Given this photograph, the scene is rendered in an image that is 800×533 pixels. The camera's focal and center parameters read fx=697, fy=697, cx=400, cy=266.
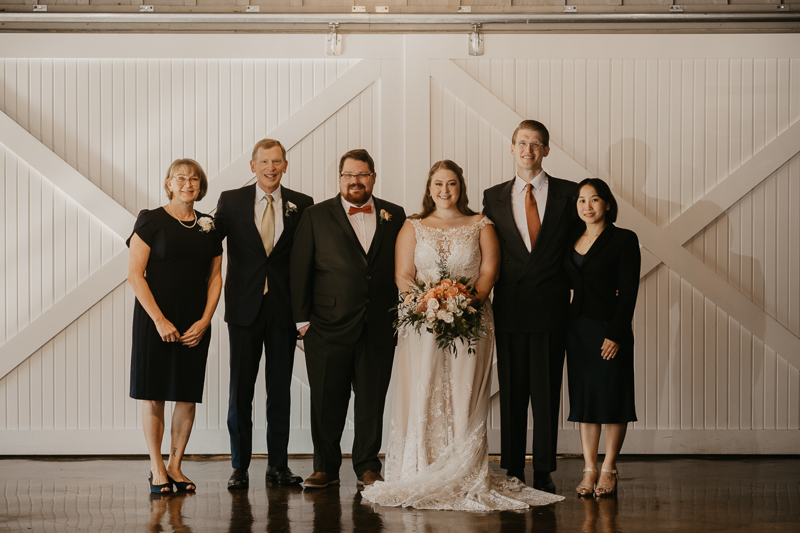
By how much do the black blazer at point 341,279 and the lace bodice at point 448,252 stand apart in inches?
8.9

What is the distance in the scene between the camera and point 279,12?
5.20 metres

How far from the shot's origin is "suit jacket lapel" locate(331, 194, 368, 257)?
4070mm

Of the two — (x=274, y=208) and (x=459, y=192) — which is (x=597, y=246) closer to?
(x=459, y=192)

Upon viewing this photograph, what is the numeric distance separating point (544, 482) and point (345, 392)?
4.21ft

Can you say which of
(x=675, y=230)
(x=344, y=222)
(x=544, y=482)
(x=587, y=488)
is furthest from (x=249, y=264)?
(x=675, y=230)

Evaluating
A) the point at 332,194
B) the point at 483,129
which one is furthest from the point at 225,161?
the point at 483,129

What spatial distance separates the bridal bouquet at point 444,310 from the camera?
3660 mm

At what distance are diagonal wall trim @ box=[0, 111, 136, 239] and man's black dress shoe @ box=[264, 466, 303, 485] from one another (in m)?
2.14

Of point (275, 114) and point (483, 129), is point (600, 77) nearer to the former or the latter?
point (483, 129)

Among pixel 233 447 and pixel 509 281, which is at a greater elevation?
pixel 509 281

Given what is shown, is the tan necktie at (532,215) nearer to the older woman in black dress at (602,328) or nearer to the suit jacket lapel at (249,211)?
the older woman in black dress at (602,328)

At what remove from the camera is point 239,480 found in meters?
4.17

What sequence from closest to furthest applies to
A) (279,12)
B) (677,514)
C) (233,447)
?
1. (677,514)
2. (233,447)
3. (279,12)

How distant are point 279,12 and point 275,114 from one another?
75cm
